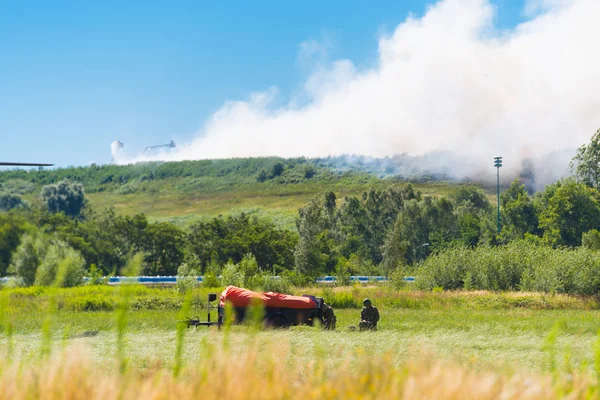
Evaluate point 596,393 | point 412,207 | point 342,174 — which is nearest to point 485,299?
point 596,393

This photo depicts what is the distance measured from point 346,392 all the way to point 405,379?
74 cm

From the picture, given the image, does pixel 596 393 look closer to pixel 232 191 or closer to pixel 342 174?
pixel 232 191

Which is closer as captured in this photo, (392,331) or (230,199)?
(392,331)

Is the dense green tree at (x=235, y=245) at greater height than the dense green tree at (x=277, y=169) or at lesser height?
lesser

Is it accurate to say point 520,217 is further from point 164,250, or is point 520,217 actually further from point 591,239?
point 164,250

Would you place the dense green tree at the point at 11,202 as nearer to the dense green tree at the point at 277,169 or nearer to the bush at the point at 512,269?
the bush at the point at 512,269

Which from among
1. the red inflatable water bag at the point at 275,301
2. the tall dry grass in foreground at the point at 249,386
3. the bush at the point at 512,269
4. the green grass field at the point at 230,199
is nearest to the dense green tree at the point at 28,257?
the bush at the point at 512,269

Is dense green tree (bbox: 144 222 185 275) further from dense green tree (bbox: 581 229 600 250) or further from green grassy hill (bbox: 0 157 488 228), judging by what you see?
green grassy hill (bbox: 0 157 488 228)

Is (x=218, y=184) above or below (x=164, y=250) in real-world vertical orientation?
above

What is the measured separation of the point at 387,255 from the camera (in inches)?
3150

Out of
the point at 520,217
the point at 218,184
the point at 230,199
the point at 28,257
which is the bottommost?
the point at 28,257

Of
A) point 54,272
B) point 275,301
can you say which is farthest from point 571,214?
point 275,301

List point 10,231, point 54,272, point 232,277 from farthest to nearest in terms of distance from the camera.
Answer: point 10,231, point 54,272, point 232,277

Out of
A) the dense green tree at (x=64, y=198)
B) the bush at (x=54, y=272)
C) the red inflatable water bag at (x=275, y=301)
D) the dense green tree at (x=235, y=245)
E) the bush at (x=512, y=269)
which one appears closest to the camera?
the red inflatable water bag at (x=275, y=301)
